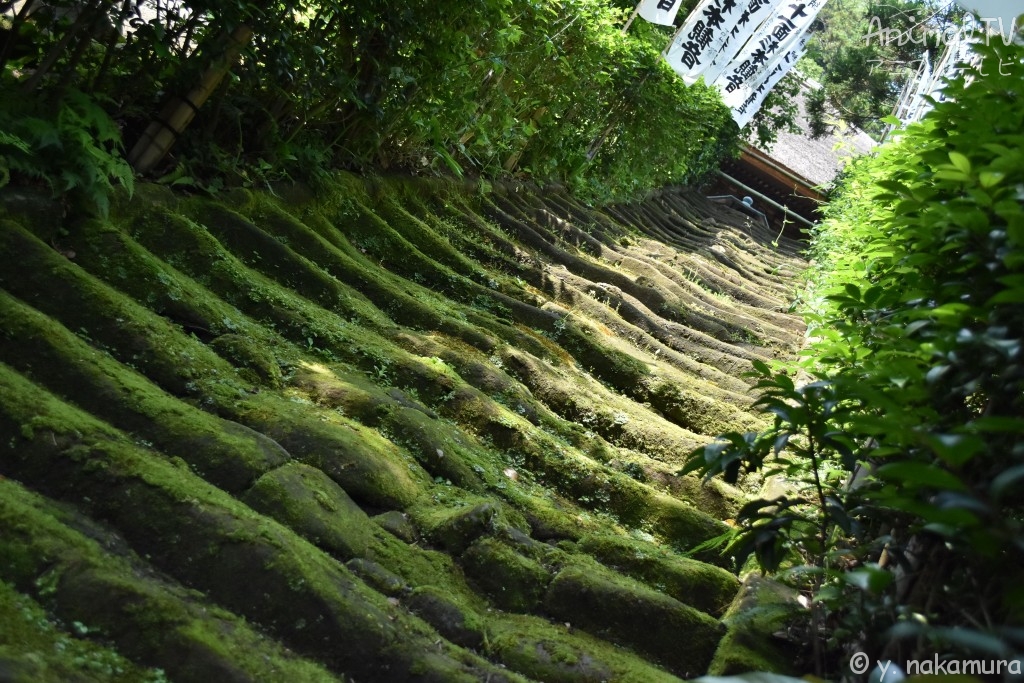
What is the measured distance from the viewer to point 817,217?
20.6 metres

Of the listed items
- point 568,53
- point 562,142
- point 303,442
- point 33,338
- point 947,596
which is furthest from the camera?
point 562,142

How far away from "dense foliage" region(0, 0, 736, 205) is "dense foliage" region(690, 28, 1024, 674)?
2.73 m

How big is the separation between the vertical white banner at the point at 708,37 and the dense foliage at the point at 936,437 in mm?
9006

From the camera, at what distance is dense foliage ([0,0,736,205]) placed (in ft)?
12.2

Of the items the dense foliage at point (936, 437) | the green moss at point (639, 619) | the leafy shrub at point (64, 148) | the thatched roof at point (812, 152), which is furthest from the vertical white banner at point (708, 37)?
the thatched roof at point (812, 152)

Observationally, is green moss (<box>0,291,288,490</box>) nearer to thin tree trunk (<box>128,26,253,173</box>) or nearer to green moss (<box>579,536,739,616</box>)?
green moss (<box>579,536,739,616</box>)

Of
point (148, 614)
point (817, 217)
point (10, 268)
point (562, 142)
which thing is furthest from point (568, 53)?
point (817, 217)

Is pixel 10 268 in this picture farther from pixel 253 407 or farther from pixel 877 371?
pixel 877 371

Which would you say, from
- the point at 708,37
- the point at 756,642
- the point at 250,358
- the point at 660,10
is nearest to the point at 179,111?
the point at 250,358

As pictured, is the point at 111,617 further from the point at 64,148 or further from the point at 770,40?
the point at 770,40

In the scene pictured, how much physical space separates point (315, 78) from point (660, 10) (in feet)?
21.6

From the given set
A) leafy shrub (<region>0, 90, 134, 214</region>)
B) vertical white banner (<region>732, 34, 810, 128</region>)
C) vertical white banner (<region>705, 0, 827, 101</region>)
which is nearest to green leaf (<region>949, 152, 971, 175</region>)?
leafy shrub (<region>0, 90, 134, 214</region>)

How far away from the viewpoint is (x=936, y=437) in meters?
1.41

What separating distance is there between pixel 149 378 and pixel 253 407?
32 cm
